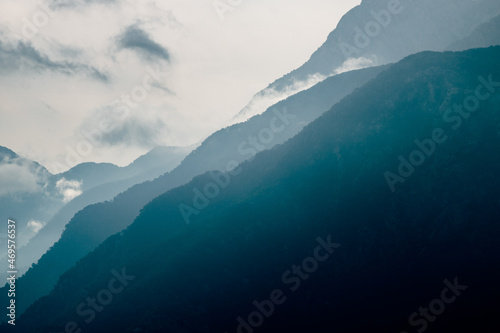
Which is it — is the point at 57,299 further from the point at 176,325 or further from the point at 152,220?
the point at 176,325

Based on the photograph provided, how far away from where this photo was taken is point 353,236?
123000 mm

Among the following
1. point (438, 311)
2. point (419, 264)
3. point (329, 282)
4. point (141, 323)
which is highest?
point (141, 323)

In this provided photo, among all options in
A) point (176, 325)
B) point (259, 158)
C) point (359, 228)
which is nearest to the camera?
point (176, 325)

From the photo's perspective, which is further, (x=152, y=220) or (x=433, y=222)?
(x=152, y=220)

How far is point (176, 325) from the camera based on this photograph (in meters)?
103

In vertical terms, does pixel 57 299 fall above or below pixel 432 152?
above

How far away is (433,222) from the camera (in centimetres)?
11488

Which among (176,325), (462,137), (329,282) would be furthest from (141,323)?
(462,137)

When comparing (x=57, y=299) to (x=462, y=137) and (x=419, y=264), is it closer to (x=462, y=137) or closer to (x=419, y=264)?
(x=419, y=264)

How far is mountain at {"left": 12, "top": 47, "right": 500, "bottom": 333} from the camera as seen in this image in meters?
104

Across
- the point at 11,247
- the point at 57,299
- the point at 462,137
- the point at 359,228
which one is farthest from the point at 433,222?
the point at 57,299

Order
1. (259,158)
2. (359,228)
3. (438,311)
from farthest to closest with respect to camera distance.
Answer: (259,158), (359,228), (438,311)

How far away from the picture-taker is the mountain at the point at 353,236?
342 feet

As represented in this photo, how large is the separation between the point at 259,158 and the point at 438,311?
9645 centimetres
